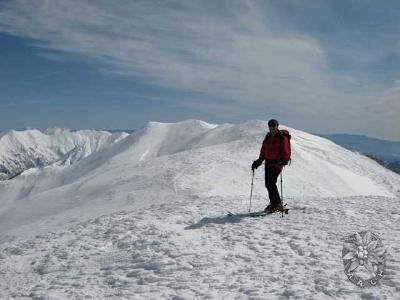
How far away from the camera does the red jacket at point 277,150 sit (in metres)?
15.3

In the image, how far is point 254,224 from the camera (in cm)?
1438

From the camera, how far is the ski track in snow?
9430mm

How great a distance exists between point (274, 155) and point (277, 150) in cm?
21

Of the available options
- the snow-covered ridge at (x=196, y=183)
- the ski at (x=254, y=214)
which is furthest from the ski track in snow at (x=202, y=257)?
the snow-covered ridge at (x=196, y=183)

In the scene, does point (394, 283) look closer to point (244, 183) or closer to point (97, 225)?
point (97, 225)

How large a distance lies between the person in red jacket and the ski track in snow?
0.76m

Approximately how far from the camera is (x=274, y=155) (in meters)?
15.6

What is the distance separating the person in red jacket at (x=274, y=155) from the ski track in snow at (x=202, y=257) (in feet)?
2.49

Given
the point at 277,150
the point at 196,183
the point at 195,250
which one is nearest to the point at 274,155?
the point at 277,150

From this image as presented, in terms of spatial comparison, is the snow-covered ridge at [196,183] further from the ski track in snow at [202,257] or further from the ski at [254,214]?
A: the ski track in snow at [202,257]

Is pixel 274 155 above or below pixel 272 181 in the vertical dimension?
above

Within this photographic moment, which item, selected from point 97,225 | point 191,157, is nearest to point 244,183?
point 191,157

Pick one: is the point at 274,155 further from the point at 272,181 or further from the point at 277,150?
the point at 272,181

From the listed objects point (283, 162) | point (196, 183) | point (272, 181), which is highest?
point (283, 162)
